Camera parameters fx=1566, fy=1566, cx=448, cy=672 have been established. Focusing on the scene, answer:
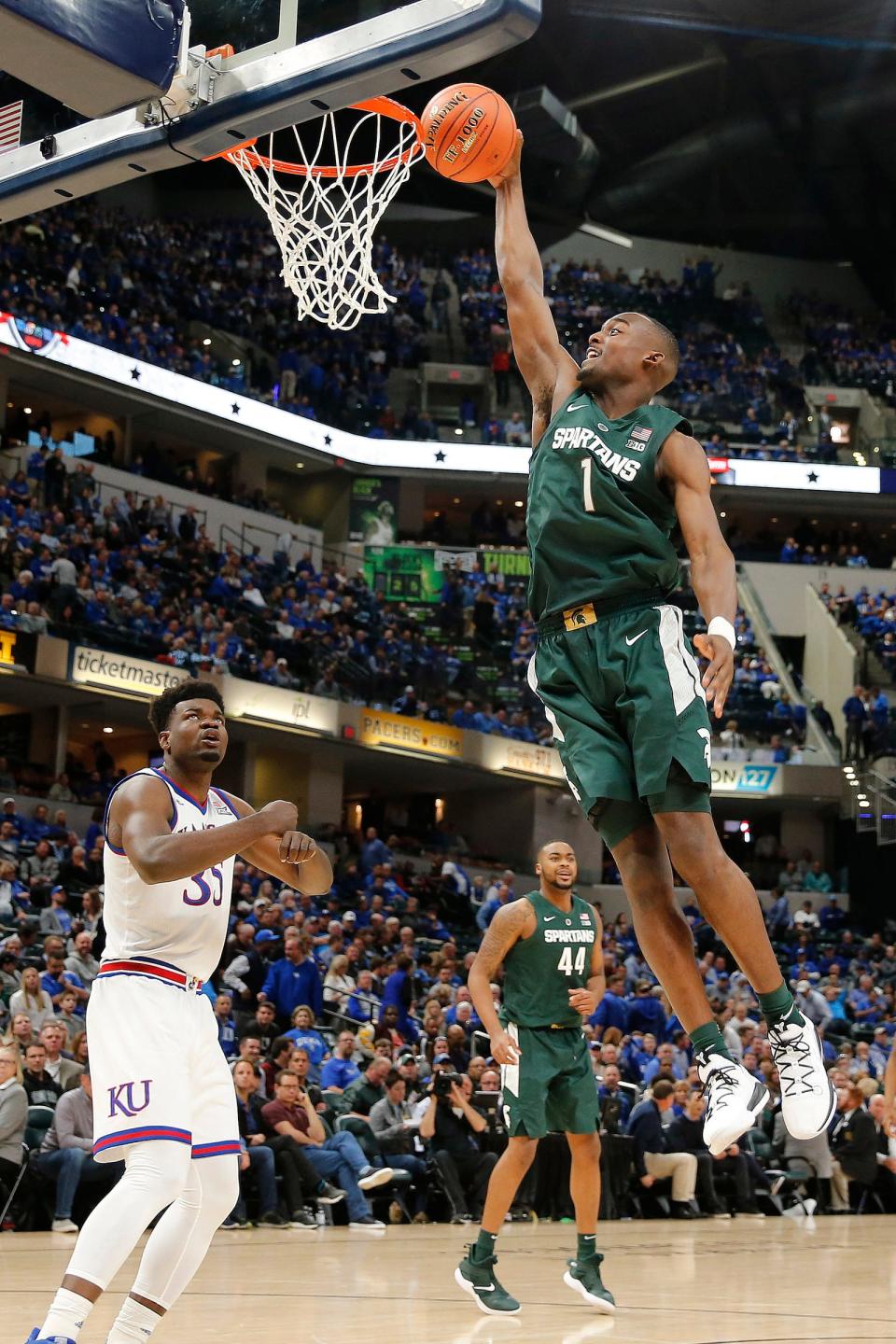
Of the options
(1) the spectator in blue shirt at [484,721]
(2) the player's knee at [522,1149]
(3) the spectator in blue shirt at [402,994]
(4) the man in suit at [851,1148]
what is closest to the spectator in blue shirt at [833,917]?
(1) the spectator in blue shirt at [484,721]

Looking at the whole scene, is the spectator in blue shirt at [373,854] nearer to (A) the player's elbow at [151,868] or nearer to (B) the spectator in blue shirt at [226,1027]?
(B) the spectator in blue shirt at [226,1027]

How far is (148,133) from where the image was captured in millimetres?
6973

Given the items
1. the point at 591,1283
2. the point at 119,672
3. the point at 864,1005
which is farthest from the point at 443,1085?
the point at 119,672

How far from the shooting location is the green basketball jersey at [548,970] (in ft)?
27.2

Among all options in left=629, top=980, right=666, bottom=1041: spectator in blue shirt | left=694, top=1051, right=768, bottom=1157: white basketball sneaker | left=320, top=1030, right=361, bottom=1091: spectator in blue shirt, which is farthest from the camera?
left=629, top=980, right=666, bottom=1041: spectator in blue shirt

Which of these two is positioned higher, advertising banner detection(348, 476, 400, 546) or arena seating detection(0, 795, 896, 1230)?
advertising banner detection(348, 476, 400, 546)

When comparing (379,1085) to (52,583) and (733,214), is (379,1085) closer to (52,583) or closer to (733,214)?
(52,583)

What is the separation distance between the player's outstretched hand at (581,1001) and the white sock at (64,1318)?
13.3 ft

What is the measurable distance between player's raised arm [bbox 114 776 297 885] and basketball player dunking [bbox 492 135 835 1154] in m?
0.90

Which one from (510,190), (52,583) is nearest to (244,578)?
(52,583)

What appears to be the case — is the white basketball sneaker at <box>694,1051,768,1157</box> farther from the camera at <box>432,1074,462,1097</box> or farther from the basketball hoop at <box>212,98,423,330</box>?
the camera at <box>432,1074,462,1097</box>

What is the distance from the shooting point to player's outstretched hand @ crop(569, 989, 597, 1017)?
26.9 ft

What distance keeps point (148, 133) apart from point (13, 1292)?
5.20 metres

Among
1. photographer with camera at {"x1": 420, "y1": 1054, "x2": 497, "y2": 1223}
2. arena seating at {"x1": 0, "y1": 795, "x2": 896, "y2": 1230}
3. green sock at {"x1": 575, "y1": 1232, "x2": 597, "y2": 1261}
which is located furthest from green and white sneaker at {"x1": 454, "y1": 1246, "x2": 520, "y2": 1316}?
photographer with camera at {"x1": 420, "y1": 1054, "x2": 497, "y2": 1223}
